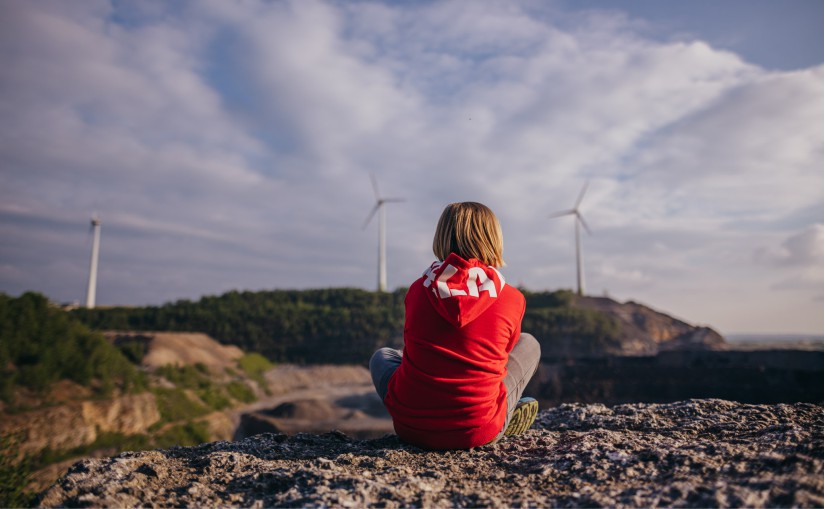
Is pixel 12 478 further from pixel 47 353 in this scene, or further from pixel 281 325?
pixel 281 325

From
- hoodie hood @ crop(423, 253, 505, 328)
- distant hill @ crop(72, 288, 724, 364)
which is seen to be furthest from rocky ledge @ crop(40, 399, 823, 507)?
distant hill @ crop(72, 288, 724, 364)

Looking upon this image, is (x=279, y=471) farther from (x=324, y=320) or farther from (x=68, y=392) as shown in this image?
(x=324, y=320)

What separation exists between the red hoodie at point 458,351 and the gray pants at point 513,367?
0.67 ft

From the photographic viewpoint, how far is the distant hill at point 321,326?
161ft

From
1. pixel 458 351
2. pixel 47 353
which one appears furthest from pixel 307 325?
pixel 458 351

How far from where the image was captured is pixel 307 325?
51.3 metres

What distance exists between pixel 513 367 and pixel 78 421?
2115cm

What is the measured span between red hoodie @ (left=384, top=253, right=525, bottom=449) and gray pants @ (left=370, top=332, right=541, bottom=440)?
203mm

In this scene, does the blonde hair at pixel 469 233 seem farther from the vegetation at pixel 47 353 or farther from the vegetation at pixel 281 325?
the vegetation at pixel 281 325

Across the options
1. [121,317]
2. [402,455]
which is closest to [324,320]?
[121,317]

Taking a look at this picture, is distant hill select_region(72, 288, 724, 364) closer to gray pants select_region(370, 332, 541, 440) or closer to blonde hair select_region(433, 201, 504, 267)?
gray pants select_region(370, 332, 541, 440)

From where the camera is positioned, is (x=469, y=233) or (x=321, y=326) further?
(x=321, y=326)

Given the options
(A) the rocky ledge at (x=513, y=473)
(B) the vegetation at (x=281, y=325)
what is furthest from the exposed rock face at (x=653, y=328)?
(A) the rocky ledge at (x=513, y=473)

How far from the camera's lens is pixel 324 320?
172 ft
